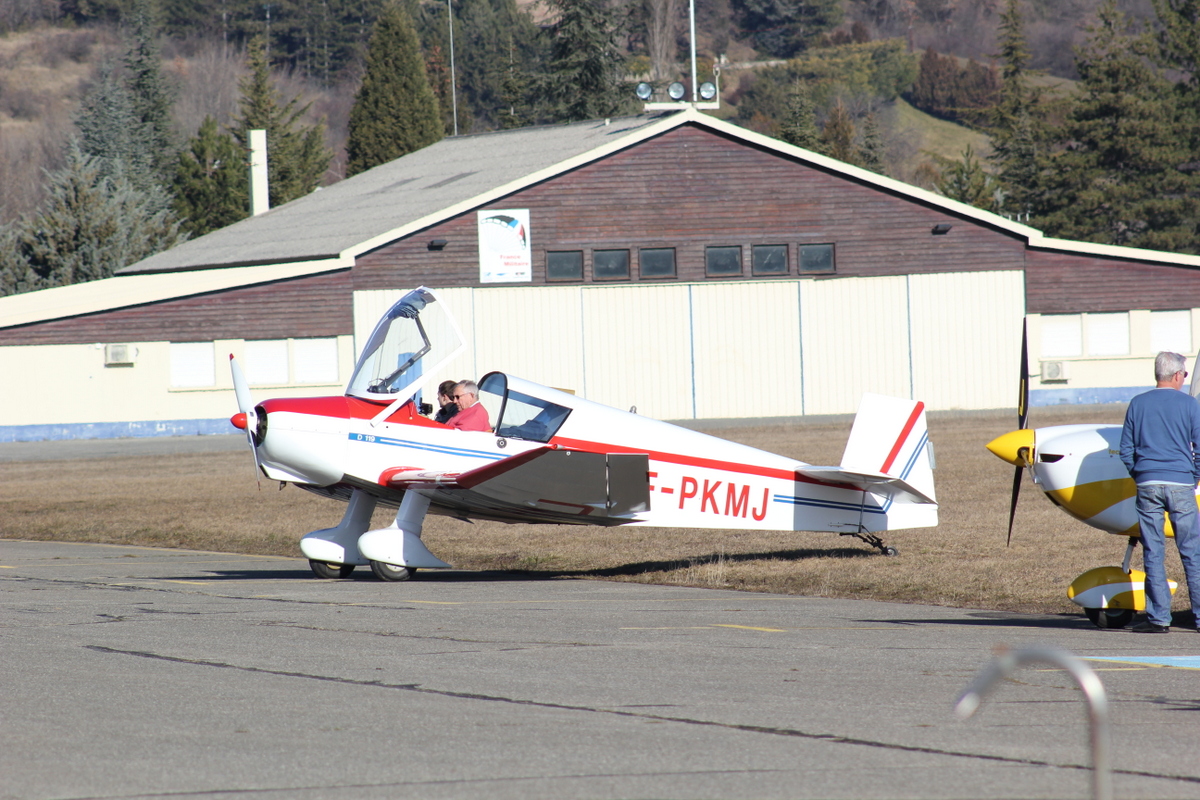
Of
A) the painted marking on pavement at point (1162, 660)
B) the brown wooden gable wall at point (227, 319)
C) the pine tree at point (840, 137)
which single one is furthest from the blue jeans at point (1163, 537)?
the pine tree at point (840, 137)

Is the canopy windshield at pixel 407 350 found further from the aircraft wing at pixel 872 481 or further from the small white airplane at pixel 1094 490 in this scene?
the small white airplane at pixel 1094 490

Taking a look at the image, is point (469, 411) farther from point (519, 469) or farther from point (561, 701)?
point (561, 701)

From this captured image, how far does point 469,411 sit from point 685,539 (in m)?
3.94

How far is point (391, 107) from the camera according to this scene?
261 ft

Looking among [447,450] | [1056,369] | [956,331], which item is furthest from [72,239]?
[447,450]

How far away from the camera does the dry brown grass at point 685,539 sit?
1234 cm

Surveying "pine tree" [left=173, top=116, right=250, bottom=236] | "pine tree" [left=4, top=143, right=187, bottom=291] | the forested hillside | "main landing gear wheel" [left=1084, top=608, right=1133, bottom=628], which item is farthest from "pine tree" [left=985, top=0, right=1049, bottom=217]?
"main landing gear wheel" [left=1084, top=608, right=1133, bottom=628]

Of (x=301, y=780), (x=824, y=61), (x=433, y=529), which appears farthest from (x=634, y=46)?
(x=301, y=780)

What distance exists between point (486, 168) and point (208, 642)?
35.6 meters

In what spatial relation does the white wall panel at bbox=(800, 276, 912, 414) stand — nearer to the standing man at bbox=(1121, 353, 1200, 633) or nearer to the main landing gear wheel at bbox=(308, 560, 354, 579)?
the main landing gear wheel at bbox=(308, 560, 354, 579)

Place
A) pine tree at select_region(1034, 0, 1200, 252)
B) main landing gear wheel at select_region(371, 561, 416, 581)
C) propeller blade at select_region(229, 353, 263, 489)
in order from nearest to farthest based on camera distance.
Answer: propeller blade at select_region(229, 353, 263, 489) < main landing gear wheel at select_region(371, 561, 416, 581) < pine tree at select_region(1034, 0, 1200, 252)

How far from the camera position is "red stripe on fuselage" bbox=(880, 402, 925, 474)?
13422mm

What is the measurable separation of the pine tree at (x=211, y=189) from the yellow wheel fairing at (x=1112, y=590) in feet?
198

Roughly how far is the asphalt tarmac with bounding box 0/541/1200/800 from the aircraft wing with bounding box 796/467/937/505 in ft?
6.69
